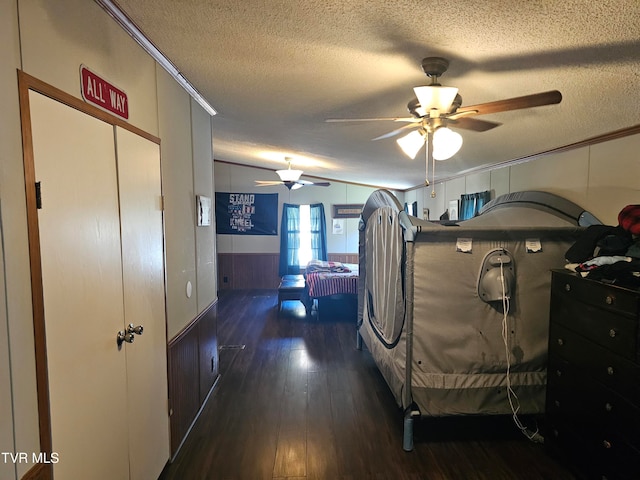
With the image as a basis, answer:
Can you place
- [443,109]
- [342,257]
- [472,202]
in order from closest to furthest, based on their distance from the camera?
1. [443,109]
2. [472,202]
3. [342,257]

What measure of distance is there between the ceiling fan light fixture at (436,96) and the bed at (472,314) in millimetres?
810

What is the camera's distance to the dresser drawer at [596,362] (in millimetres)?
1680

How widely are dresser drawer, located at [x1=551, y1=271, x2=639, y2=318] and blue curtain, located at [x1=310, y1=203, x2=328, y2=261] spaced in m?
5.99

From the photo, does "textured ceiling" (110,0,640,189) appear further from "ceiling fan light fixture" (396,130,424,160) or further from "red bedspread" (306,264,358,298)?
"red bedspread" (306,264,358,298)

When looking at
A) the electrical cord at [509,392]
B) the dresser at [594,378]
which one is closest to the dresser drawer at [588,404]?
the dresser at [594,378]

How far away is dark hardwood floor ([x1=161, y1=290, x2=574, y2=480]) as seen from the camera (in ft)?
7.33

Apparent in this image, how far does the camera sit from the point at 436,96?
177 centimetres

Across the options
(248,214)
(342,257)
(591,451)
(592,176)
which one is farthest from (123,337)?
(342,257)

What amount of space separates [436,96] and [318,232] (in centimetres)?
635

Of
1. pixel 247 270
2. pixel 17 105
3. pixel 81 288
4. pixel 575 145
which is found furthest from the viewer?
pixel 247 270

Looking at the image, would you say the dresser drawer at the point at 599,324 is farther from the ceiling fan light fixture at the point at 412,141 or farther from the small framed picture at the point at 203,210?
the small framed picture at the point at 203,210

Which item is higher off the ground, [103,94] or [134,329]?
[103,94]

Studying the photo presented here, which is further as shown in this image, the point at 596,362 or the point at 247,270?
the point at 247,270

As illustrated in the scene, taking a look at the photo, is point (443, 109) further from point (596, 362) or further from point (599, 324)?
point (596, 362)
